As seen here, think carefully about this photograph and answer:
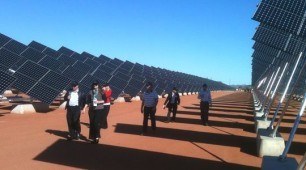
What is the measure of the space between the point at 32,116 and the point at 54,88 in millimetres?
2291

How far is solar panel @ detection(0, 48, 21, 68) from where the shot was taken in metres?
22.1

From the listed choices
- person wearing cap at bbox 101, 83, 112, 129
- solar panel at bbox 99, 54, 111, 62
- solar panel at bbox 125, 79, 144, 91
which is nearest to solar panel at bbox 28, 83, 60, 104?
person wearing cap at bbox 101, 83, 112, 129

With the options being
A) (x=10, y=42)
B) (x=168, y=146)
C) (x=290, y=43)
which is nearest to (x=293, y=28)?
(x=290, y=43)

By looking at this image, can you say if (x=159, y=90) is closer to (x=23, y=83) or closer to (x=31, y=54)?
(x=31, y=54)

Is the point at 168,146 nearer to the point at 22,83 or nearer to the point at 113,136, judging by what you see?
the point at 113,136

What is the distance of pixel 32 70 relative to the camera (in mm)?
20812

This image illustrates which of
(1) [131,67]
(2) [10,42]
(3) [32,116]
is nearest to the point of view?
(3) [32,116]

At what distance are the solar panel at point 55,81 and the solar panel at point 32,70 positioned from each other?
0.85ft

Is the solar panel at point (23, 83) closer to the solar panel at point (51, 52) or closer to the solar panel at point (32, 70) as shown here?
the solar panel at point (32, 70)

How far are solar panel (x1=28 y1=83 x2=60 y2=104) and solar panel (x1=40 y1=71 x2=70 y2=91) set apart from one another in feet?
1.22

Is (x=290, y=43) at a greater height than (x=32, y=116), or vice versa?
(x=290, y=43)

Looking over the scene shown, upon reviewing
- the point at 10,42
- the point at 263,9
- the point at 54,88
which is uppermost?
the point at 263,9

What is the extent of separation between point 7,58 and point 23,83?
413cm

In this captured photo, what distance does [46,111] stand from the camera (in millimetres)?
20781
